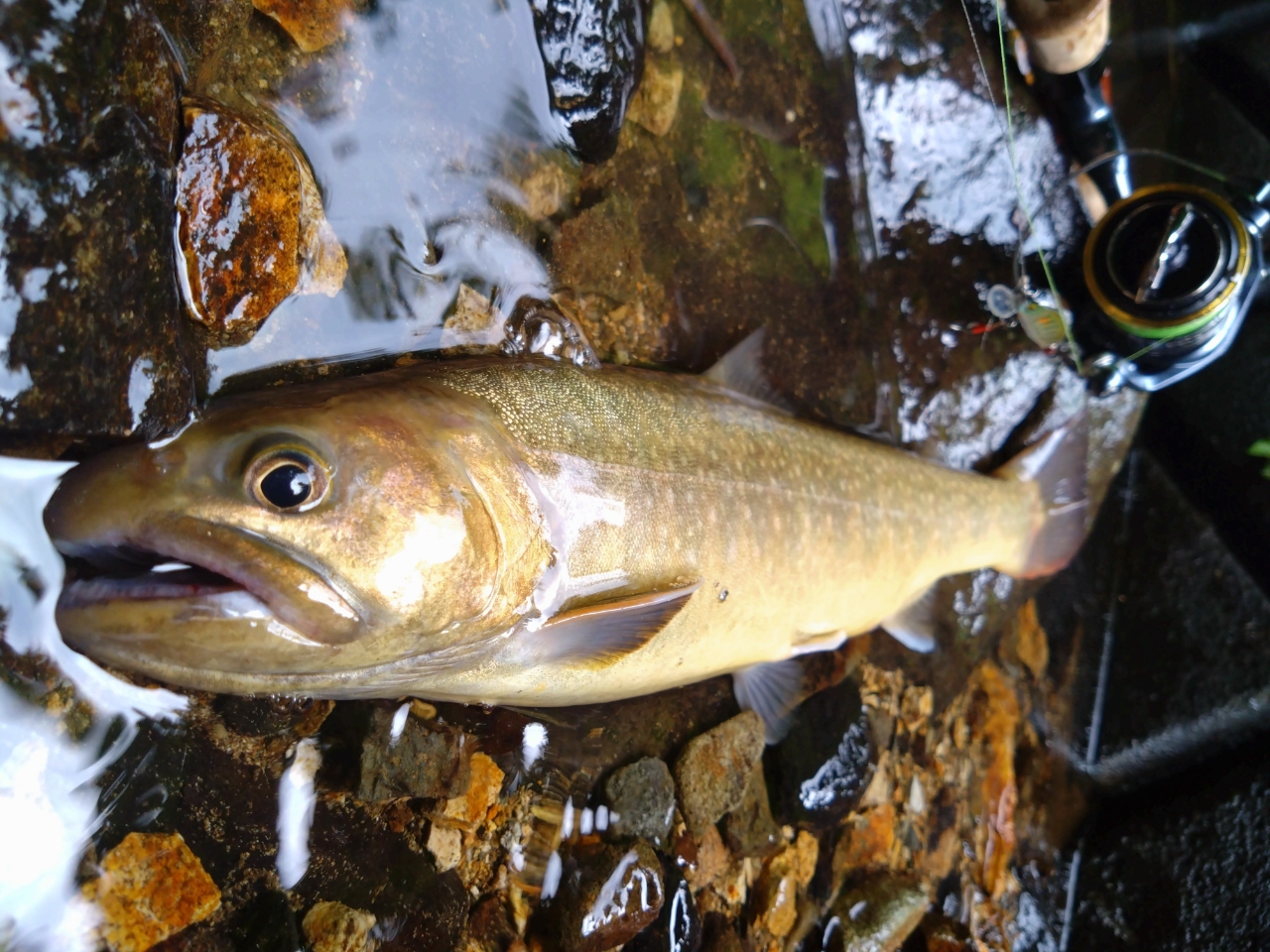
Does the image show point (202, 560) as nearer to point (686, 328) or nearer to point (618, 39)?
point (686, 328)

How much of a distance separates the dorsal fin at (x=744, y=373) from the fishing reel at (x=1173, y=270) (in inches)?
70.8

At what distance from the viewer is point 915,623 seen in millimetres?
3719

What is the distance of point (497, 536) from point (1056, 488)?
9.83 feet

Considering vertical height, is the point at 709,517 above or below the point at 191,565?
below

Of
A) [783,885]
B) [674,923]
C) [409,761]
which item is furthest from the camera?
[783,885]

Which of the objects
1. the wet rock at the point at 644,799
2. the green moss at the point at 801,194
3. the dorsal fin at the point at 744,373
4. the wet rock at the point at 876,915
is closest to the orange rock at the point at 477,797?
the wet rock at the point at 644,799

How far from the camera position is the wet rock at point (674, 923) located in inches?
123

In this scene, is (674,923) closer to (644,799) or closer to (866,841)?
(644,799)

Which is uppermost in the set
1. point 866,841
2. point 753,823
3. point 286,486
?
point 286,486

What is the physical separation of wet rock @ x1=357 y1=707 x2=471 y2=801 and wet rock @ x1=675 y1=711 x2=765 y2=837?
97 cm

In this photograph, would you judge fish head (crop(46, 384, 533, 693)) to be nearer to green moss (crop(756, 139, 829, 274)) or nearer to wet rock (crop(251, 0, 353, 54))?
wet rock (crop(251, 0, 353, 54))

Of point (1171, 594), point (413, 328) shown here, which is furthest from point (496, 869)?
point (1171, 594)

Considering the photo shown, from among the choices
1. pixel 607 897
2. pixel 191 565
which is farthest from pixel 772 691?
pixel 191 565

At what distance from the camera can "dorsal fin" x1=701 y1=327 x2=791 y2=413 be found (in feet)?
9.85
